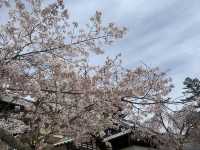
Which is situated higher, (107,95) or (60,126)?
(107,95)

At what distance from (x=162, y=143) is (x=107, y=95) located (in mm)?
11790

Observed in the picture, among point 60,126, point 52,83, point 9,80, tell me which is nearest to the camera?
point 9,80

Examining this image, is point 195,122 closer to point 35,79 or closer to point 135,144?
point 135,144

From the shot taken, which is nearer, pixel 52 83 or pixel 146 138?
pixel 52 83

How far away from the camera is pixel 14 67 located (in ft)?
33.7

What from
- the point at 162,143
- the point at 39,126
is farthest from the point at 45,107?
the point at 162,143

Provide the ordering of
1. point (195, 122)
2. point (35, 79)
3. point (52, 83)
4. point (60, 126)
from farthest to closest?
point (195, 122)
point (60, 126)
point (52, 83)
point (35, 79)


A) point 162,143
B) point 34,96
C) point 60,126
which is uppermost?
point 34,96

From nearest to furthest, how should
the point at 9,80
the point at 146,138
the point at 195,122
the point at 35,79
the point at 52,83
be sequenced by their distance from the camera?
the point at 9,80, the point at 35,79, the point at 52,83, the point at 146,138, the point at 195,122

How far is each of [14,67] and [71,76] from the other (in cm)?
214

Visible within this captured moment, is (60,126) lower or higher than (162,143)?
higher

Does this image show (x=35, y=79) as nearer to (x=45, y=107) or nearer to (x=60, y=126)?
(x=45, y=107)

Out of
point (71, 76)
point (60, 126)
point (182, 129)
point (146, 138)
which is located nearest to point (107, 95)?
point (71, 76)

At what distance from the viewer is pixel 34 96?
1109 cm
